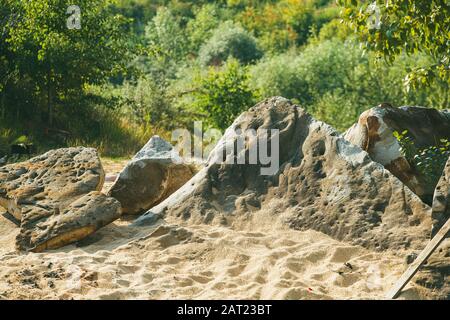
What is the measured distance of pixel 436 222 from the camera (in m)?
6.79

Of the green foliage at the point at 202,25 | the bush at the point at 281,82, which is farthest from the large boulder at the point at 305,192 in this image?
the green foliage at the point at 202,25

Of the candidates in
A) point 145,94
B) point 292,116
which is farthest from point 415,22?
point 145,94

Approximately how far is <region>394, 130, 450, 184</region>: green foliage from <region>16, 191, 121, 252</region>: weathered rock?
317cm

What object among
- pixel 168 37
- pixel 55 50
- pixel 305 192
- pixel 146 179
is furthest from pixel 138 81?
pixel 305 192

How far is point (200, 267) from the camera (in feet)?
23.3

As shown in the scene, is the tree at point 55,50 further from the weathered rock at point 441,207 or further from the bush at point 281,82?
the weathered rock at point 441,207

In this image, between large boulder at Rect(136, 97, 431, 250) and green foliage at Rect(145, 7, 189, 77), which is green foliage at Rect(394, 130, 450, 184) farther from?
green foliage at Rect(145, 7, 189, 77)

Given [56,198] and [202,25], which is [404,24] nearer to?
[56,198]

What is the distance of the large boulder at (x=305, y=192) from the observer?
7.54 m

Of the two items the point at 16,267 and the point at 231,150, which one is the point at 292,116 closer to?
the point at 231,150

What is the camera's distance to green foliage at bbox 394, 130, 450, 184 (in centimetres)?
858

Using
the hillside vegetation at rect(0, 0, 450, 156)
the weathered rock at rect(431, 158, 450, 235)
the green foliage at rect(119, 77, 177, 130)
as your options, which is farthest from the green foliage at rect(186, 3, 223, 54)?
the weathered rock at rect(431, 158, 450, 235)

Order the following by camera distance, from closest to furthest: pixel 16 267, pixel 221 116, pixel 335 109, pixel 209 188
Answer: pixel 16 267
pixel 209 188
pixel 221 116
pixel 335 109

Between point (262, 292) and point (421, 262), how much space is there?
130cm
